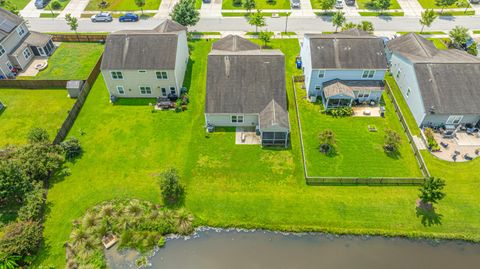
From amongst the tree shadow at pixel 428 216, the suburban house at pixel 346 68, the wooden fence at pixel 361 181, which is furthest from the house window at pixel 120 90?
the tree shadow at pixel 428 216

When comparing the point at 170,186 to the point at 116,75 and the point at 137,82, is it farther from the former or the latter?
the point at 116,75

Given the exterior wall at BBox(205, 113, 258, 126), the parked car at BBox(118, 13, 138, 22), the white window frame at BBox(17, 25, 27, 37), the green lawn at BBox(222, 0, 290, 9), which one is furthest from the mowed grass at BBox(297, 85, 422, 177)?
the white window frame at BBox(17, 25, 27, 37)

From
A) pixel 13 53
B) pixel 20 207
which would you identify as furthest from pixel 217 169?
pixel 13 53

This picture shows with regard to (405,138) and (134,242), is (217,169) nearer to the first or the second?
(134,242)

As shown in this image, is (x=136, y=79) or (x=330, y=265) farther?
(x=136, y=79)

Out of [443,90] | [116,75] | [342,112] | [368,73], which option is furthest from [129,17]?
[443,90]
